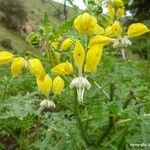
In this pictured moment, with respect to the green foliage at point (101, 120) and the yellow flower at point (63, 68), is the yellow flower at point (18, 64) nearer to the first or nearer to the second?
the yellow flower at point (63, 68)

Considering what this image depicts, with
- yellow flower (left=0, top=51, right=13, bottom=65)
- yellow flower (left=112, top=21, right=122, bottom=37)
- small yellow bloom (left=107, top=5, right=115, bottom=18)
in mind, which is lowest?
yellow flower (left=0, top=51, right=13, bottom=65)

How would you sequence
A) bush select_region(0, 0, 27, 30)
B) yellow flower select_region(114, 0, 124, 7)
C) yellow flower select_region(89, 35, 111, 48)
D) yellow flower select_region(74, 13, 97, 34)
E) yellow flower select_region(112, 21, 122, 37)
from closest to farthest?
yellow flower select_region(74, 13, 97, 34) < yellow flower select_region(89, 35, 111, 48) < yellow flower select_region(112, 21, 122, 37) < yellow flower select_region(114, 0, 124, 7) < bush select_region(0, 0, 27, 30)

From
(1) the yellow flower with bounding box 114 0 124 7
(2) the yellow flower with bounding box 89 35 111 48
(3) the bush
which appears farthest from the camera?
(3) the bush

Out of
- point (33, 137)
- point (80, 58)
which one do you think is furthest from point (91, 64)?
point (33, 137)

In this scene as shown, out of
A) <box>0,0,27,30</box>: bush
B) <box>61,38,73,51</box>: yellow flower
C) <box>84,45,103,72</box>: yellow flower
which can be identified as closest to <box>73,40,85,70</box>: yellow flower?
<box>84,45,103,72</box>: yellow flower

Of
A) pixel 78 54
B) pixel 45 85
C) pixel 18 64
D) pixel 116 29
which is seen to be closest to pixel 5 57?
pixel 18 64

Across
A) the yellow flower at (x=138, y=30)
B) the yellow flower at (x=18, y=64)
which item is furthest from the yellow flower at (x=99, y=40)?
the yellow flower at (x=18, y=64)

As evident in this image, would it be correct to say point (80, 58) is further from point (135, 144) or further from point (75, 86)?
point (135, 144)

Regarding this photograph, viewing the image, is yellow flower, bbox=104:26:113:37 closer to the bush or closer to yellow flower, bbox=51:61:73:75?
yellow flower, bbox=51:61:73:75
